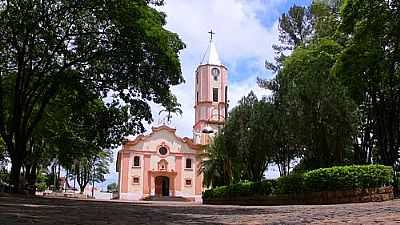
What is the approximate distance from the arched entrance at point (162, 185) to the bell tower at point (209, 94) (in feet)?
24.7

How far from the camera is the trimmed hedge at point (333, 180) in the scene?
685 inches

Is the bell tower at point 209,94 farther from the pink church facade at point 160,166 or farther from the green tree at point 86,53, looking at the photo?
the green tree at point 86,53

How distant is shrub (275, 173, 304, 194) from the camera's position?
20391mm

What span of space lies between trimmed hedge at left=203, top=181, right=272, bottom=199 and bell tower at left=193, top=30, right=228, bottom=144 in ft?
111

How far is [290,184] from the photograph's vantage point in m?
21.2

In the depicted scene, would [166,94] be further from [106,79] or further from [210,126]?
[210,126]

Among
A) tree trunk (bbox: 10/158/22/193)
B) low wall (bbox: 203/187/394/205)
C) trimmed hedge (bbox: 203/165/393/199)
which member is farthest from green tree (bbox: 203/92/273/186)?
tree trunk (bbox: 10/158/22/193)

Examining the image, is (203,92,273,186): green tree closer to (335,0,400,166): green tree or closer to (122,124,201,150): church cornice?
(335,0,400,166): green tree

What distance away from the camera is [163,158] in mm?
57812

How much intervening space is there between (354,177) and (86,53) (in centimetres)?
1200

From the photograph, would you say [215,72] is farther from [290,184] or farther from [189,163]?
[290,184]

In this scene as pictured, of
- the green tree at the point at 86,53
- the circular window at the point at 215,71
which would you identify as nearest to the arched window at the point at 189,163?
the circular window at the point at 215,71

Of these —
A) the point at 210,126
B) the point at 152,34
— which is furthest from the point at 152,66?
the point at 210,126

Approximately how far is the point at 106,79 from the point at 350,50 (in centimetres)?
1031
